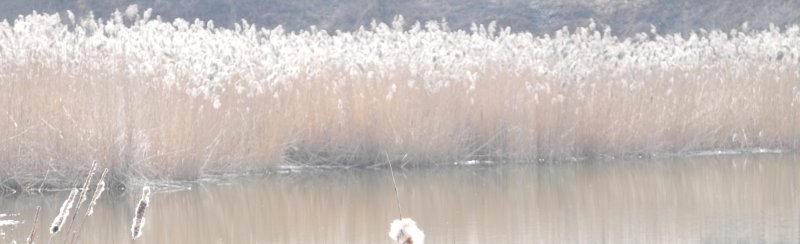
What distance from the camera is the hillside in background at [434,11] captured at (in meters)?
23.1

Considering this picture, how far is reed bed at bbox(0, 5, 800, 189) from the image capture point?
848 centimetres

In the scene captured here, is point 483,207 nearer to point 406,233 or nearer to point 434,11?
point 406,233

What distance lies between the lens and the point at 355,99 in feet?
33.2

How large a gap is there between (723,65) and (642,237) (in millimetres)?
5718

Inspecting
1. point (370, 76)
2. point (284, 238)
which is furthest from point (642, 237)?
point (370, 76)

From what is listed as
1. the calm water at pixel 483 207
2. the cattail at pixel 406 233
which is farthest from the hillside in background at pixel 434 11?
the cattail at pixel 406 233

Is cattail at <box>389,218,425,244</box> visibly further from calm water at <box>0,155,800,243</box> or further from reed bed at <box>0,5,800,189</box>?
reed bed at <box>0,5,800,189</box>

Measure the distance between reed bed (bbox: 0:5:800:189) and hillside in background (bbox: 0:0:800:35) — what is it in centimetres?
1084

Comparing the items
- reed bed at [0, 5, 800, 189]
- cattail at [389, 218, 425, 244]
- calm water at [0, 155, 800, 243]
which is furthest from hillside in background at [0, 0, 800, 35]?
cattail at [389, 218, 425, 244]

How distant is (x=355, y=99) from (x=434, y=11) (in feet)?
45.6

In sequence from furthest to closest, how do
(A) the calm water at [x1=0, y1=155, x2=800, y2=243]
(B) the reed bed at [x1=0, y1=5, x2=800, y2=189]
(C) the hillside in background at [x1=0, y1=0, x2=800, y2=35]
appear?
1. (C) the hillside in background at [x1=0, y1=0, x2=800, y2=35]
2. (B) the reed bed at [x1=0, y1=5, x2=800, y2=189]
3. (A) the calm water at [x1=0, y1=155, x2=800, y2=243]

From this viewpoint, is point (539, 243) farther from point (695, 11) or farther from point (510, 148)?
point (695, 11)

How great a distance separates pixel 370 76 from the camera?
33.4 ft

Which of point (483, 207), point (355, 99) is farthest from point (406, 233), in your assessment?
point (355, 99)
